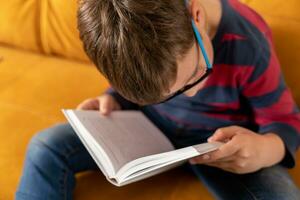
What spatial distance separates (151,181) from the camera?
97cm

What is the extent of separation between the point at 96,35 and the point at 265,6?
54 cm

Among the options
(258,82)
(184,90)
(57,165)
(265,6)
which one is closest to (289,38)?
(265,6)

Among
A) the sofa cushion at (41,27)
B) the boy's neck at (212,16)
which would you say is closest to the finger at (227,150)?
the boy's neck at (212,16)

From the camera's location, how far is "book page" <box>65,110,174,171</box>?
86cm

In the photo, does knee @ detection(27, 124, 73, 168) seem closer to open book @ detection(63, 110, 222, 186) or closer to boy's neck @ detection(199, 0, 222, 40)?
open book @ detection(63, 110, 222, 186)

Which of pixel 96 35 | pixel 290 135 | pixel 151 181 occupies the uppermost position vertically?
pixel 96 35

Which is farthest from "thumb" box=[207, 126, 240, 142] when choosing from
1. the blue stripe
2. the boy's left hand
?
the blue stripe

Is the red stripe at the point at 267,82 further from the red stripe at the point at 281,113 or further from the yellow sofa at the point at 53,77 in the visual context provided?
the yellow sofa at the point at 53,77

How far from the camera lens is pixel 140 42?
659 millimetres

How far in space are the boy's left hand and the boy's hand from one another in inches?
10.4

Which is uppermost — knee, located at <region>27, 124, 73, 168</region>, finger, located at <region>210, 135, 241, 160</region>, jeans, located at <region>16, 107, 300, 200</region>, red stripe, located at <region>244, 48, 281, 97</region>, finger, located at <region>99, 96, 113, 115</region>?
red stripe, located at <region>244, 48, 281, 97</region>

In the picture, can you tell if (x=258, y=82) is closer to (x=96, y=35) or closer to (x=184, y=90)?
(x=184, y=90)

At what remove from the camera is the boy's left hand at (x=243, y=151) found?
2.60 feet

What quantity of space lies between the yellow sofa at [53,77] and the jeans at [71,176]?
0.13 ft
